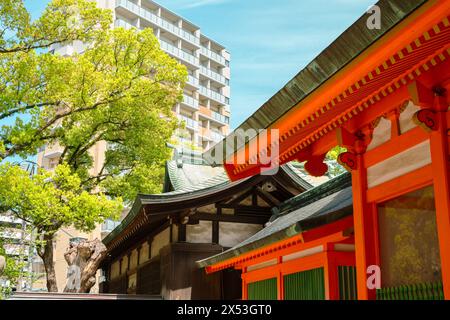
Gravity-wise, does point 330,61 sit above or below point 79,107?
below

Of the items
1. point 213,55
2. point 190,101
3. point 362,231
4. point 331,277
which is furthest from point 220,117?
point 362,231

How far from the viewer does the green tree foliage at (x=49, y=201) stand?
16344 millimetres

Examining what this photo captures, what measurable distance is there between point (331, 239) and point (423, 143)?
2.90 m

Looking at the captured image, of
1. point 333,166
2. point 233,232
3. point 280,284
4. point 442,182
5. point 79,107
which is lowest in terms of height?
point 280,284

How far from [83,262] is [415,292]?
48.7 feet

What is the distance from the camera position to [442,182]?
18.0 feet

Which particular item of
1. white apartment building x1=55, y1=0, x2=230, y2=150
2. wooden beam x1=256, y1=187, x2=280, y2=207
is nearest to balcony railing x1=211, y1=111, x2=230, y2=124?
white apartment building x1=55, y1=0, x2=230, y2=150

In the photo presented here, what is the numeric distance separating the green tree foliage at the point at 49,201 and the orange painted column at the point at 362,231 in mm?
12050

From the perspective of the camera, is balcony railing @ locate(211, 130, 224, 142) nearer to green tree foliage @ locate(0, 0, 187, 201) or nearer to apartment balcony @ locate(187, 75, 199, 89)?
apartment balcony @ locate(187, 75, 199, 89)

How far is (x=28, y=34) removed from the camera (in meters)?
18.7

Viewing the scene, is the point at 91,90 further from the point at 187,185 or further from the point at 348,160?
the point at 348,160

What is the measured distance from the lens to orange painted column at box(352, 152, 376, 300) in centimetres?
665

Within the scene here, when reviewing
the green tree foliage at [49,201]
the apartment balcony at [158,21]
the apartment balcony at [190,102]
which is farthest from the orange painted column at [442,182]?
the apartment balcony at [190,102]

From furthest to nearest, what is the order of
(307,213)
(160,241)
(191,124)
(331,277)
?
(191,124) < (160,241) < (307,213) < (331,277)
